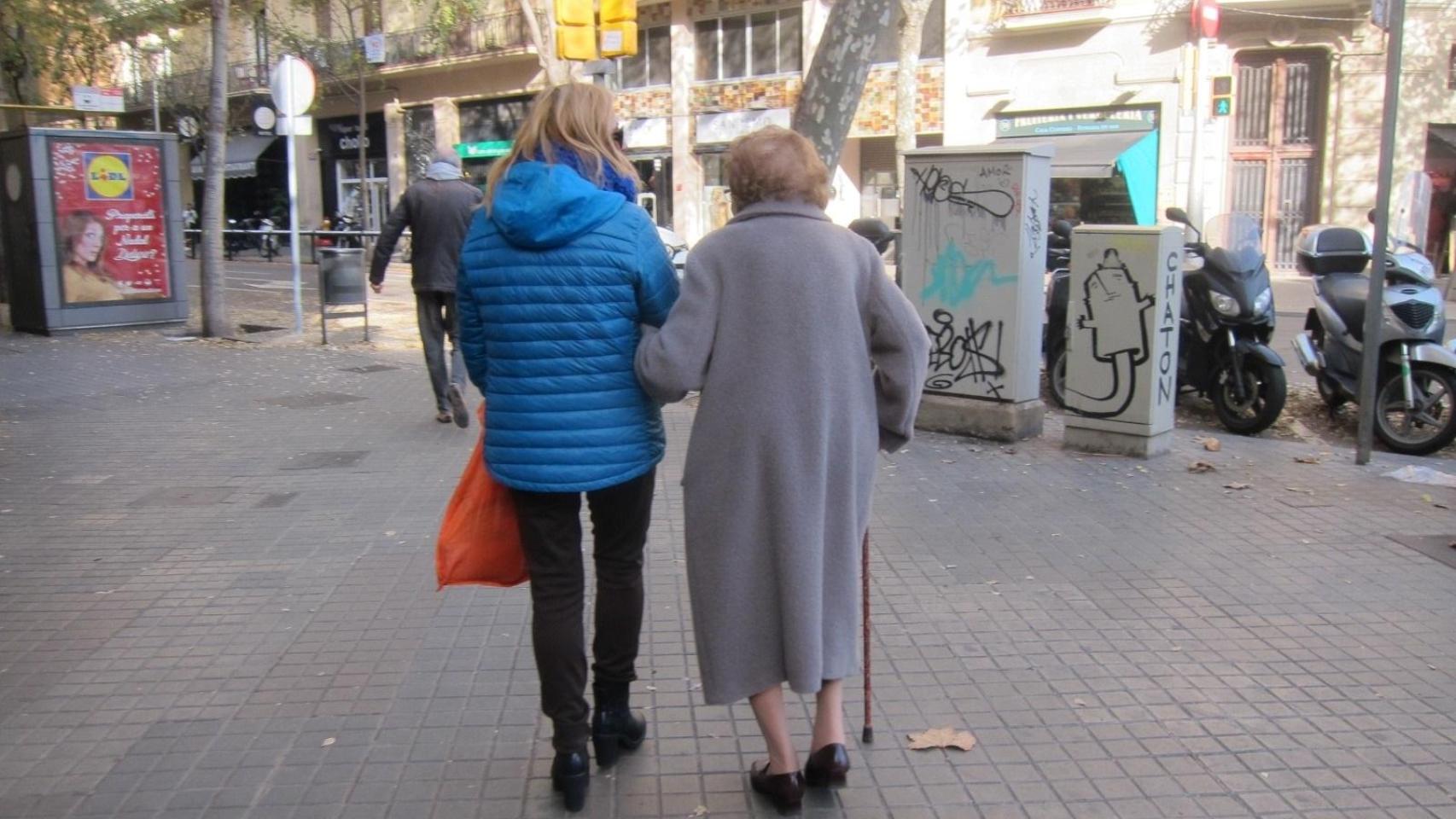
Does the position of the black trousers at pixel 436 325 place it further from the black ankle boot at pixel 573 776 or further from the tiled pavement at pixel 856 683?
the black ankle boot at pixel 573 776

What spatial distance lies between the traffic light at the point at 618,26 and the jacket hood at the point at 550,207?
273 inches

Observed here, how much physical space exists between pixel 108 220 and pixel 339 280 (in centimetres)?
299

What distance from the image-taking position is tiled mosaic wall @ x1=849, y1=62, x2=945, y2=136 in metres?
26.5

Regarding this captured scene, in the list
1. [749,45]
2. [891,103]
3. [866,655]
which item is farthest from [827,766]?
[749,45]

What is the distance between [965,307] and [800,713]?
4.34 m

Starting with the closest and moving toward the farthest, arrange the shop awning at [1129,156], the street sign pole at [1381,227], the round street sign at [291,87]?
1. the street sign pole at [1381,227]
2. the round street sign at [291,87]
3. the shop awning at [1129,156]

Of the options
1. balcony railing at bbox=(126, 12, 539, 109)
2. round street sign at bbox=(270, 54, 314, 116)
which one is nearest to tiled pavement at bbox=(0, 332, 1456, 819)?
round street sign at bbox=(270, 54, 314, 116)

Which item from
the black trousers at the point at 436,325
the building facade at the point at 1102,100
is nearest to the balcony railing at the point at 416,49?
the building facade at the point at 1102,100

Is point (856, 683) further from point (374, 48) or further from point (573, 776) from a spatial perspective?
point (374, 48)

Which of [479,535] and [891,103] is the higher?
[891,103]

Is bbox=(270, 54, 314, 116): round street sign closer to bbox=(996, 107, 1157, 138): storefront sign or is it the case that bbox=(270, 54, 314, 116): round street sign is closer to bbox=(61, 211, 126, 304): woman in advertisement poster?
bbox=(61, 211, 126, 304): woman in advertisement poster

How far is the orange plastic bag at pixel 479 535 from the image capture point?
3.25 meters

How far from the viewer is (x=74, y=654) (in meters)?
4.29

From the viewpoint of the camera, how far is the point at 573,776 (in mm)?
3141
